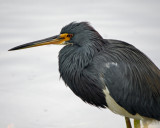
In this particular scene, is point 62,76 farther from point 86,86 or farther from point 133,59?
point 133,59

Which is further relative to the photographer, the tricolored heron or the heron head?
the heron head

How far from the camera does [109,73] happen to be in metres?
4.91

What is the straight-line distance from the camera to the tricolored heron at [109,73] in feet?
16.3

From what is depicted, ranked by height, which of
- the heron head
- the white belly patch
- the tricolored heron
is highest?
the heron head

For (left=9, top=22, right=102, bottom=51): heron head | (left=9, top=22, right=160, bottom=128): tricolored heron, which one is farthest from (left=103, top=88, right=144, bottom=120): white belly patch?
(left=9, top=22, right=102, bottom=51): heron head

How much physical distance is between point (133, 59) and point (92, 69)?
21.3 inches

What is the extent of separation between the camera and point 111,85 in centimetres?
494

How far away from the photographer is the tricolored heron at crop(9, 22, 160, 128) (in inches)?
196

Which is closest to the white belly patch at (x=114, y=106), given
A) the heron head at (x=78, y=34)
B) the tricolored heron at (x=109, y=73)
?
the tricolored heron at (x=109, y=73)

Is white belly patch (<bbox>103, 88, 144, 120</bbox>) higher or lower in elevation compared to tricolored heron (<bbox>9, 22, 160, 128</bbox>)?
lower

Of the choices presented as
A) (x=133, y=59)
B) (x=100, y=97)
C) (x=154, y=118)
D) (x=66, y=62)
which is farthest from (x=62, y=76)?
(x=154, y=118)

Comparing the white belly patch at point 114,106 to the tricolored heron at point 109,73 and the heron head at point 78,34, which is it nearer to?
the tricolored heron at point 109,73

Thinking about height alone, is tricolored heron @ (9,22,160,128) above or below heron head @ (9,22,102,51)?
below

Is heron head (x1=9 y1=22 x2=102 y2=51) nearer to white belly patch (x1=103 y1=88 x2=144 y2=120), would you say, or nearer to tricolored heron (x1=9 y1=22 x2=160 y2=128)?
tricolored heron (x1=9 y1=22 x2=160 y2=128)
